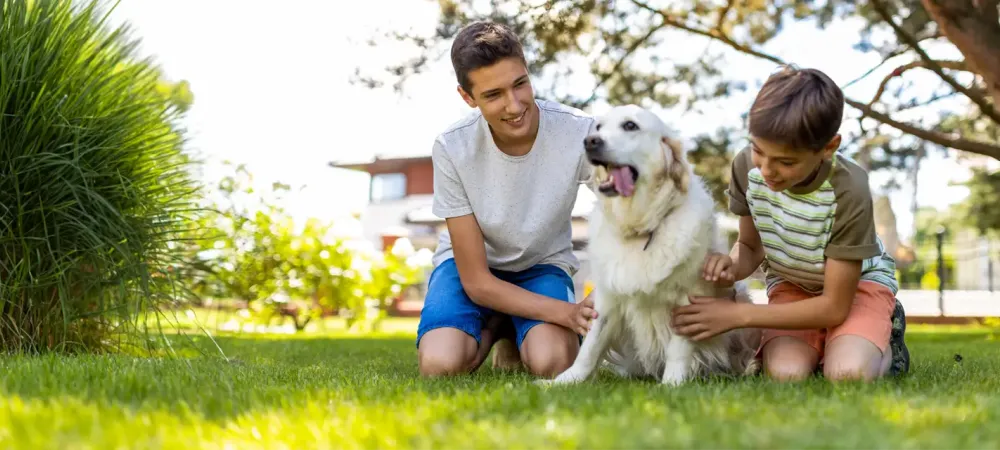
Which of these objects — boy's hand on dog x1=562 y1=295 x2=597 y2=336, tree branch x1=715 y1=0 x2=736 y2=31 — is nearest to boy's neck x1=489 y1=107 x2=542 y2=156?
boy's hand on dog x1=562 y1=295 x2=597 y2=336

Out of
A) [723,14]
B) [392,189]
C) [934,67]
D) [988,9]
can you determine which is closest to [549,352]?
[988,9]

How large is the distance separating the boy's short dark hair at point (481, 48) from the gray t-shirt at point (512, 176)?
1.10 ft

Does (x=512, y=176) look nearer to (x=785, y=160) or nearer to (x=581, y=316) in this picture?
(x=581, y=316)

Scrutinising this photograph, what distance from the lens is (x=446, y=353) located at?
11.8 ft

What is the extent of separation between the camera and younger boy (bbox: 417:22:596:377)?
353cm

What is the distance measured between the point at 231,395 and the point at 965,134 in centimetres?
1137

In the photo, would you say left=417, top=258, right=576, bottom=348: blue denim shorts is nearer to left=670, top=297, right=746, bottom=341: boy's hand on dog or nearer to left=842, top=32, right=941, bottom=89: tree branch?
left=670, top=297, right=746, bottom=341: boy's hand on dog

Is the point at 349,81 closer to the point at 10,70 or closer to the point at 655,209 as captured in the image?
the point at 10,70

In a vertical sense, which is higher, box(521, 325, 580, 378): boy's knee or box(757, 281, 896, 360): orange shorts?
box(757, 281, 896, 360): orange shorts

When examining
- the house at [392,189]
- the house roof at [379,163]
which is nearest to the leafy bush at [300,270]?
the house at [392,189]

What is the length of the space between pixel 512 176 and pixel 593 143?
36.6 inches

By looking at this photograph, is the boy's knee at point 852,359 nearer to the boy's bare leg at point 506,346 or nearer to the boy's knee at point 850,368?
the boy's knee at point 850,368

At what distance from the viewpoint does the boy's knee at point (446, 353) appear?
355 centimetres

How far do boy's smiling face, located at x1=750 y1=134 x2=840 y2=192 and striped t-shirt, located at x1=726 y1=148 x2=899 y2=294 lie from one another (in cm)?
9
